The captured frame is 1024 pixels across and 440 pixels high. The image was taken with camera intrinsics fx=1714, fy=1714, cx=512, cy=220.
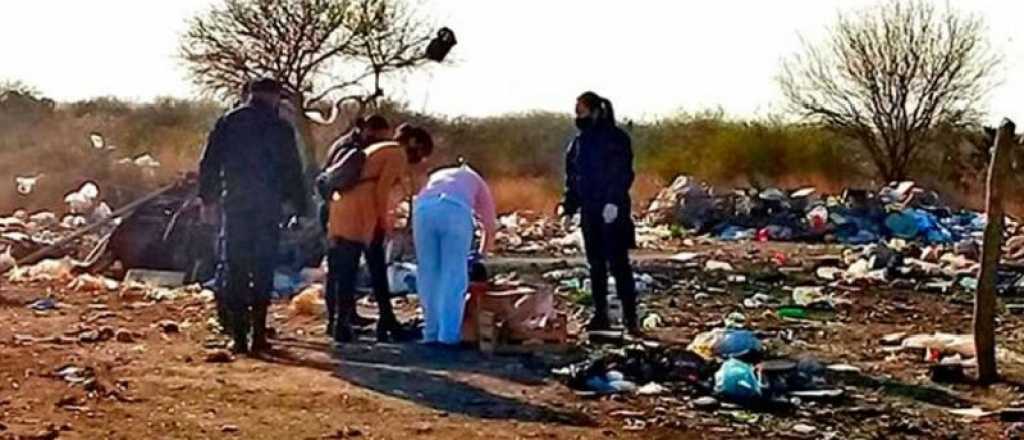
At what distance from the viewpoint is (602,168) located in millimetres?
12750

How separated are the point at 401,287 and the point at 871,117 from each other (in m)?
26.4

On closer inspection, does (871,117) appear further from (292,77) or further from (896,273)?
(896,273)

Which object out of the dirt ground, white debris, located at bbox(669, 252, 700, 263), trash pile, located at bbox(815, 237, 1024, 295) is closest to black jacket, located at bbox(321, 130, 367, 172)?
the dirt ground

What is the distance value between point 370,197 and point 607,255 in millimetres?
1942

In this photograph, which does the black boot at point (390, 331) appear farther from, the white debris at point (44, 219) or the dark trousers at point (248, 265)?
the white debris at point (44, 219)

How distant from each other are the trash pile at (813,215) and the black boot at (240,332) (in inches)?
747

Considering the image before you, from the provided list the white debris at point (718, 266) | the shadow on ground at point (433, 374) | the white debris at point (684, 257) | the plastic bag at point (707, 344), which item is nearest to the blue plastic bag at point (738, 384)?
the shadow on ground at point (433, 374)

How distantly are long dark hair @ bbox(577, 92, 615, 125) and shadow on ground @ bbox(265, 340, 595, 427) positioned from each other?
2.13m

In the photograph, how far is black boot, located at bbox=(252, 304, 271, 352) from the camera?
1156 centimetres

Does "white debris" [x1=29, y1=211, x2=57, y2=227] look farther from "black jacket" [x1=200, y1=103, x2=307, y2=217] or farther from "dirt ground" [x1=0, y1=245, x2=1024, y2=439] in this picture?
"black jacket" [x1=200, y1=103, x2=307, y2=217]

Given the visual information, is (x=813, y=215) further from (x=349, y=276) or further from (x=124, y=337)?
(x=124, y=337)

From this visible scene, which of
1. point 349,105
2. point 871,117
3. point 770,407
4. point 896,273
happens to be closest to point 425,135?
point 770,407

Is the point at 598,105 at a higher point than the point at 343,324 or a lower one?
higher

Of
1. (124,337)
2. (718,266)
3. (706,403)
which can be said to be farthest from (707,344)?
(718,266)
